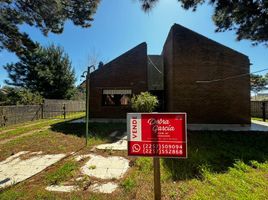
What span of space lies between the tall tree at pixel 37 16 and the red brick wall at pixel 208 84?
5.33 meters

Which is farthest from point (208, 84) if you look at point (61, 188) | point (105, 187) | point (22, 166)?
point (22, 166)

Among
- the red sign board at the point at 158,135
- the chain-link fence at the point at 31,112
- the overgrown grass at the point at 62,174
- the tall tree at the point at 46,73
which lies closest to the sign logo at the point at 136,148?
the red sign board at the point at 158,135

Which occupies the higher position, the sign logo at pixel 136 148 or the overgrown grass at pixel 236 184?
the sign logo at pixel 136 148

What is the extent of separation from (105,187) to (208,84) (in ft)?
28.3

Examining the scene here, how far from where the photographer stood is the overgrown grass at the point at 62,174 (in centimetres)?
355

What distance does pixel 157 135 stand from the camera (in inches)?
84.8

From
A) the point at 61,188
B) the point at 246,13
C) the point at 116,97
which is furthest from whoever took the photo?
the point at 116,97

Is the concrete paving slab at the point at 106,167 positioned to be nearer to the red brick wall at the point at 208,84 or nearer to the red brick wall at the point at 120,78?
the red brick wall at the point at 208,84

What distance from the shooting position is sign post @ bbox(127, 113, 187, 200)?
6.91 ft

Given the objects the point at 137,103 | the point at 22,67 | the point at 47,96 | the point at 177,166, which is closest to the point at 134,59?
the point at 137,103

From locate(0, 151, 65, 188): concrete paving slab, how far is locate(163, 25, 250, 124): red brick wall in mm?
7304

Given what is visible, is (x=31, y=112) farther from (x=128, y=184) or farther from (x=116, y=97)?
(x=128, y=184)

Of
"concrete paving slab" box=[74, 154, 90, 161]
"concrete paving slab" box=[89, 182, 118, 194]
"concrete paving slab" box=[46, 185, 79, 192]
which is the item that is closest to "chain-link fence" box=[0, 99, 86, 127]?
"concrete paving slab" box=[74, 154, 90, 161]

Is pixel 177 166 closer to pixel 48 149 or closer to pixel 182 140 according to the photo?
pixel 182 140
